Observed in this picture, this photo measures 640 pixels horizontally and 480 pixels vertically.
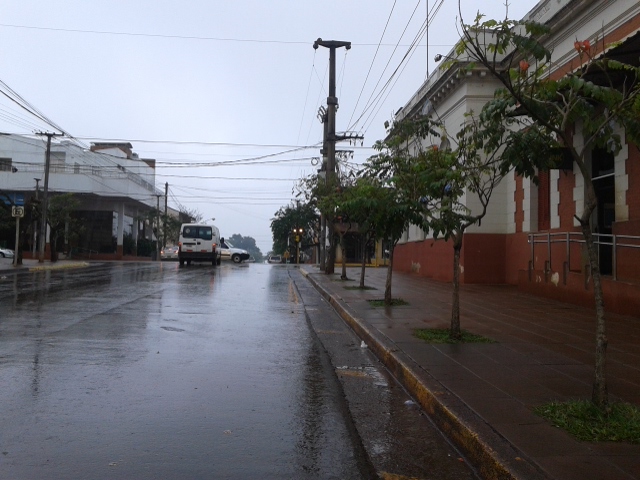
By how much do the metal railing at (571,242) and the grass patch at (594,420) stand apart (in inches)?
259

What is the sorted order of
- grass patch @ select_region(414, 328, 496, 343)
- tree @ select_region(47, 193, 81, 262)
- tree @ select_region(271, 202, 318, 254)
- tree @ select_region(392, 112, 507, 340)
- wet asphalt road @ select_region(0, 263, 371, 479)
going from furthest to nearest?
tree @ select_region(271, 202, 318, 254), tree @ select_region(47, 193, 81, 262), grass patch @ select_region(414, 328, 496, 343), tree @ select_region(392, 112, 507, 340), wet asphalt road @ select_region(0, 263, 371, 479)

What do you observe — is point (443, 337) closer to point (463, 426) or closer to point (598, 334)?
point (598, 334)

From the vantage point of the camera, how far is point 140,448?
4.45m

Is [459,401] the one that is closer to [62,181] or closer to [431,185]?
[431,185]

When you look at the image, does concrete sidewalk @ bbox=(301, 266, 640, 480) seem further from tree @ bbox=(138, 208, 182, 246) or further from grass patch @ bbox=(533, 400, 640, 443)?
tree @ bbox=(138, 208, 182, 246)

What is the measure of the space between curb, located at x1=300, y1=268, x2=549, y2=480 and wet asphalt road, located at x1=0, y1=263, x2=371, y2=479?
2.51ft

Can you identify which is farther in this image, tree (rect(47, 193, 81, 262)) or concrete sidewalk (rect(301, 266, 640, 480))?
tree (rect(47, 193, 81, 262))

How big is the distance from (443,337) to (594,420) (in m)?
3.92

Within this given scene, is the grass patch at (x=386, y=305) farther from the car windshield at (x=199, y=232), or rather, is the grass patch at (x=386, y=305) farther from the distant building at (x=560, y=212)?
the car windshield at (x=199, y=232)

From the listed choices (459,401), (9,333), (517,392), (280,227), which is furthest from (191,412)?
(280,227)

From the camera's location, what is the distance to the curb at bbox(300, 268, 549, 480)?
12.9 feet

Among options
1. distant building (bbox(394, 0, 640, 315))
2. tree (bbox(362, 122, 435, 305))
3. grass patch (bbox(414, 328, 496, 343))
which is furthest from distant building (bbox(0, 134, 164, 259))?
grass patch (bbox(414, 328, 496, 343))

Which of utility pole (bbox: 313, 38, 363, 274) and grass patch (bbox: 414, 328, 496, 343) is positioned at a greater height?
utility pole (bbox: 313, 38, 363, 274)

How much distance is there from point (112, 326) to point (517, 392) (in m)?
6.67
